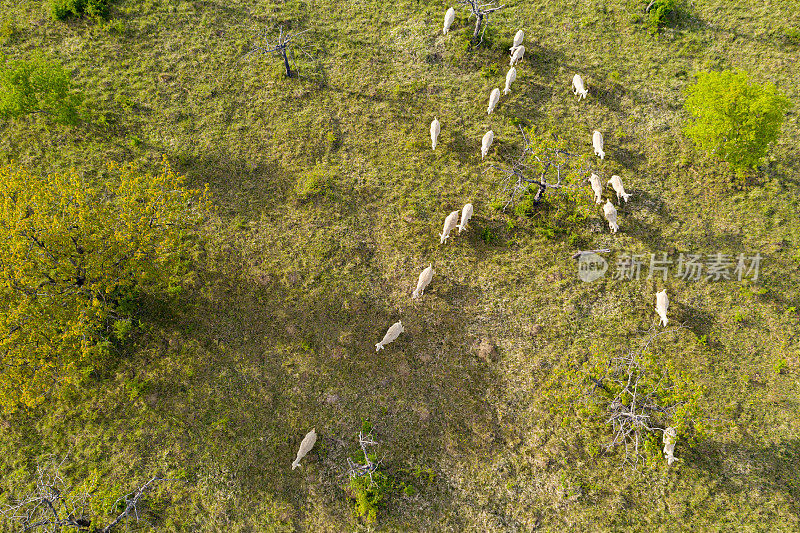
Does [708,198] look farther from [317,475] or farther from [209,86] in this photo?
[209,86]

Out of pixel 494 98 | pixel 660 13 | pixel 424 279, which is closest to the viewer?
pixel 424 279

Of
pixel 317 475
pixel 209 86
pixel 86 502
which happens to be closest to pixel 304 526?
pixel 317 475

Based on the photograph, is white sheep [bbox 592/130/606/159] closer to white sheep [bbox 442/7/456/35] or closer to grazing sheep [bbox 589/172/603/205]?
grazing sheep [bbox 589/172/603/205]

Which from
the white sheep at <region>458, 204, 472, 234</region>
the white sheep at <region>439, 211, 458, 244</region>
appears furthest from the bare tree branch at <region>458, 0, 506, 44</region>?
the white sheep at <region>439, 211, 458, 244</region>

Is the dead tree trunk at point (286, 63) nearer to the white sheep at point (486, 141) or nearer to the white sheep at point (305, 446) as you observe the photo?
the white sheep at point (486, 141)

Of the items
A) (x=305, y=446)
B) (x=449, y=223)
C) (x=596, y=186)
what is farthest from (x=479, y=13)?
(x=305, y=446)

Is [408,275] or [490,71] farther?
[490,71]

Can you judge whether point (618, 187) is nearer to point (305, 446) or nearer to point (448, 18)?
point (448, 18)
